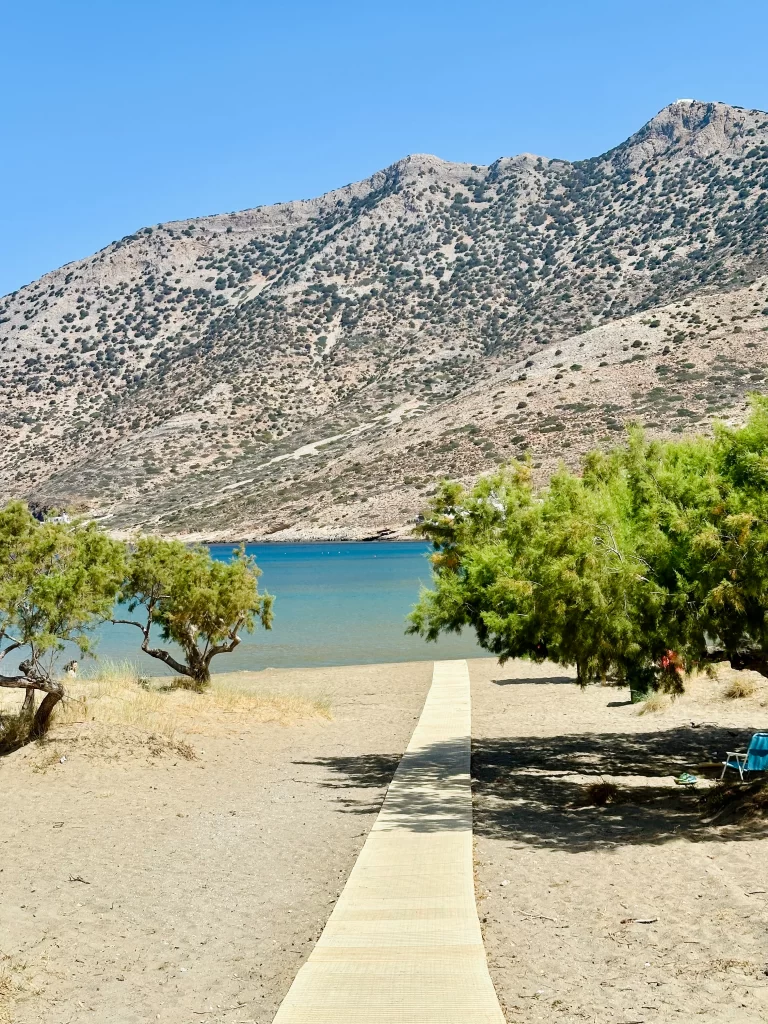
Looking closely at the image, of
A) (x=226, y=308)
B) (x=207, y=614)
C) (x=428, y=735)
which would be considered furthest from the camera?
(x=226, y=308)

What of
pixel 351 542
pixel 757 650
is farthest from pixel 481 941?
pixel 351 542

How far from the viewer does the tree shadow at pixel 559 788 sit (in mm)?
12867

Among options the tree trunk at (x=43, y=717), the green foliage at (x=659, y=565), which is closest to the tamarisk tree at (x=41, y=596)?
the tree trunk at (x=43, y=717)

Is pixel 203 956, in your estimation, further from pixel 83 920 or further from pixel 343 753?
pixel 343 753

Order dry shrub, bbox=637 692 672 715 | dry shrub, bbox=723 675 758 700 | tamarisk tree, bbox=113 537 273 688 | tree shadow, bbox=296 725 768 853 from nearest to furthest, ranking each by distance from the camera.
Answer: tree shadow, bbox=296 725 768 853
dry shrub, bbox=637 692 672 715
dry shrub, bbox=723 675 758 700
tamarisk tree, bbox=113 537 273 688

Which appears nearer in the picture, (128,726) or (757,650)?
(757,650)

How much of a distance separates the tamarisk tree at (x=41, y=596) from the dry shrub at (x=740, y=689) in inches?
527

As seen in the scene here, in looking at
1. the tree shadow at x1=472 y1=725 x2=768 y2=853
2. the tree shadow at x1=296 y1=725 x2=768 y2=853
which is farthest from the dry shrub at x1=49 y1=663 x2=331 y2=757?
the tree shadow at x1=472 y1=725 x2=768 y2=853

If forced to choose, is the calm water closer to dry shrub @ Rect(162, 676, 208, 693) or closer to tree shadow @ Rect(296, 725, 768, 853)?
tree shadow @ Rect(296, 725, 768, 853)

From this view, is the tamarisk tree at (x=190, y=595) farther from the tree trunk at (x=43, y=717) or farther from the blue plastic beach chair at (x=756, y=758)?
the blue plastic beach chair at (x=756, y=758)

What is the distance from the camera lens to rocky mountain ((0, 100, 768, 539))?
88750 mm

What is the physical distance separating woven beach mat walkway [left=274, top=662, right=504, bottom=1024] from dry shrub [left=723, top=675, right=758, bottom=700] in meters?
10.2

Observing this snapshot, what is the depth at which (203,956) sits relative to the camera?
9.14 meters

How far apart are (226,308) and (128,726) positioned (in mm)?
118146
